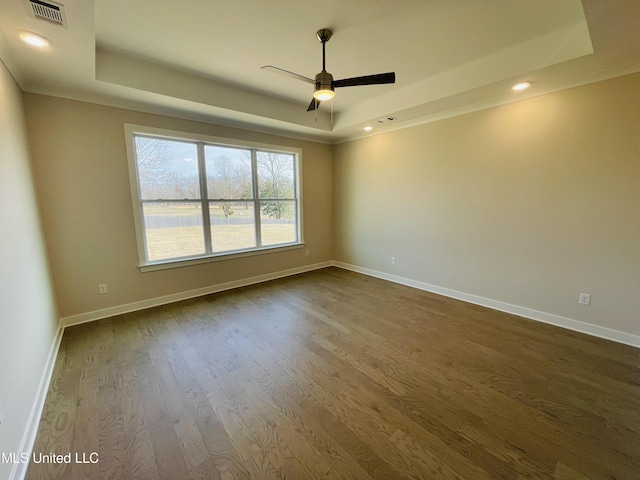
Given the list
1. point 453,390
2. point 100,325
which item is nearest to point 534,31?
point 453,390

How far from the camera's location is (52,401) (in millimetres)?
1929

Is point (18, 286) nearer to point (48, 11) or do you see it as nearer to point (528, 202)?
point (48, 11)

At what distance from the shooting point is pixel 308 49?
2549 millimetres

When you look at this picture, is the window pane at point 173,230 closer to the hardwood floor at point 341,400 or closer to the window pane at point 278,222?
the hardwood floor at point 341,400

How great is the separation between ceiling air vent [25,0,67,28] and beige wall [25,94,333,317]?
5.24 feet

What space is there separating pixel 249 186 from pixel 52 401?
3.37m

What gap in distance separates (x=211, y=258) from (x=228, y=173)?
4.50 feet

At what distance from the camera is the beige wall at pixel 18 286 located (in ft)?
4.80

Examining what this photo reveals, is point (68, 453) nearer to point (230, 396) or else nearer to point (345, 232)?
point (230, 396)

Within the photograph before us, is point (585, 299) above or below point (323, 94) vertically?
below

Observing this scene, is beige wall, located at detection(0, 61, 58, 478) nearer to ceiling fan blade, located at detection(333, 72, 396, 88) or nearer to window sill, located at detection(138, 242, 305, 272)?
window sill, located at detection(138, 242, 305, 272)

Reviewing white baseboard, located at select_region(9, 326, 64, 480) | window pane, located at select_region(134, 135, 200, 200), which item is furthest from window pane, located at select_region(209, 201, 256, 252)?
white baseboard, located at select_region(9, 326, 64, 480)

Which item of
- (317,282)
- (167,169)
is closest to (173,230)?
(167,169)

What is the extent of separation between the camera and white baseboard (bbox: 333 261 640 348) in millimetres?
2651
